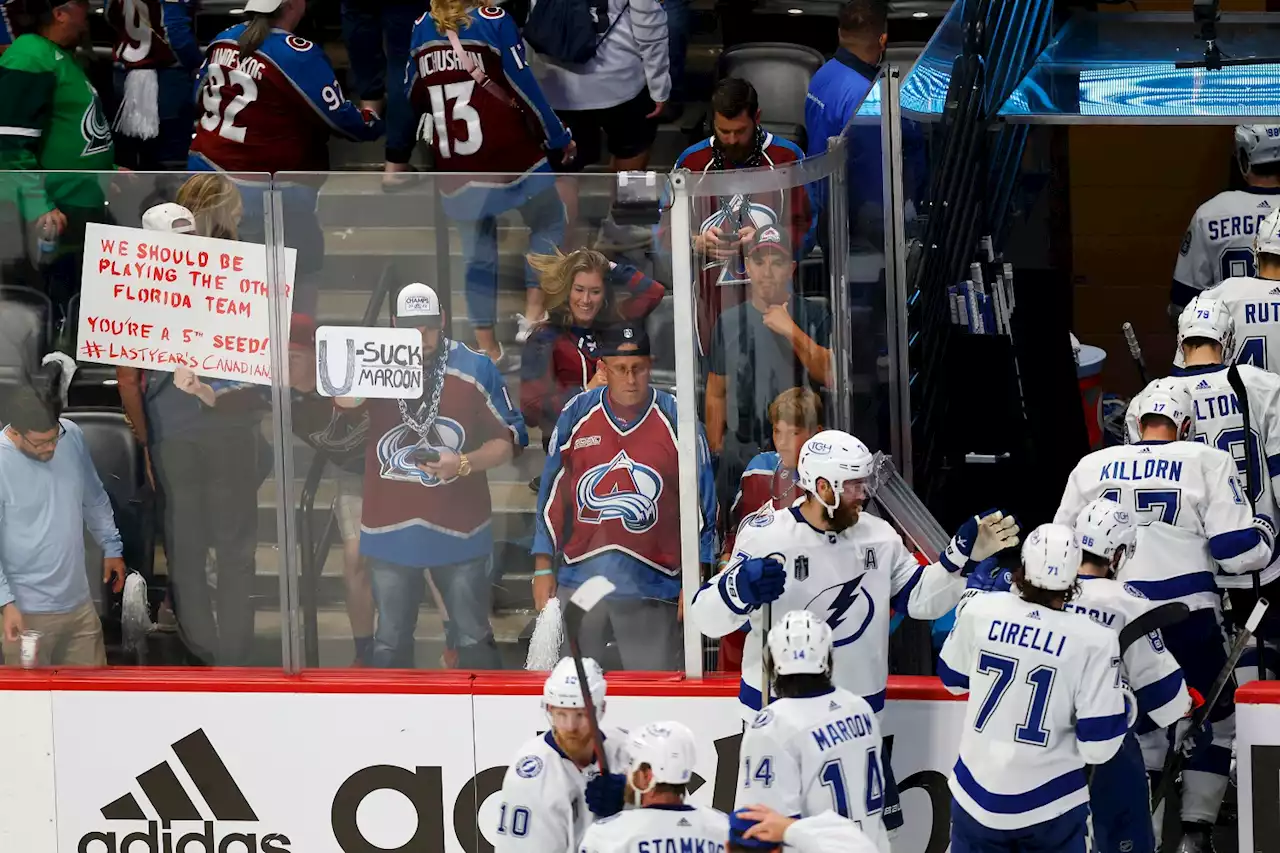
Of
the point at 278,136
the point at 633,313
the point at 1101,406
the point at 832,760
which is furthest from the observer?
the point at 1101,406

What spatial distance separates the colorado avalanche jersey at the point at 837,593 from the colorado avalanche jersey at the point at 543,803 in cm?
85

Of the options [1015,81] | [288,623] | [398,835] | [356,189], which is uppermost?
[1015,81]

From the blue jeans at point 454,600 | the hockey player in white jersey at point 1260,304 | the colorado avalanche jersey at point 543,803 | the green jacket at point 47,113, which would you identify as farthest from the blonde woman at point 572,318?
the green jacket at point 47,113

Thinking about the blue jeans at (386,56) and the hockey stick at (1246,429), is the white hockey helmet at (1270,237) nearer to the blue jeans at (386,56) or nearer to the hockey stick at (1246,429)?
the hockey stick at (1246,429)

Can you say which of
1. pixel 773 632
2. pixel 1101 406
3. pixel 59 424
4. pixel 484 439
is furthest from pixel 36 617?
pixel 1101 406

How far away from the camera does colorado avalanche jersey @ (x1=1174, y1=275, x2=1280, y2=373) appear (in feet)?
24.9

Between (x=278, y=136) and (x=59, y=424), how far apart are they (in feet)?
6.08

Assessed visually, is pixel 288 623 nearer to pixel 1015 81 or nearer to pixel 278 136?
pixel 278 136

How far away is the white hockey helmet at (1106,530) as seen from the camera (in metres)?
6.32

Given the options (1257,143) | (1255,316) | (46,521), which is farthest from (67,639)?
(1257,143)

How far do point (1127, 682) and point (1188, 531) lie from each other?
0.83 m

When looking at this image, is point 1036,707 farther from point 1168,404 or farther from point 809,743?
point 1168,404

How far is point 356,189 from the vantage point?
6.61m

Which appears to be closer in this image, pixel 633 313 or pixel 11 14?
pixel 633 313
